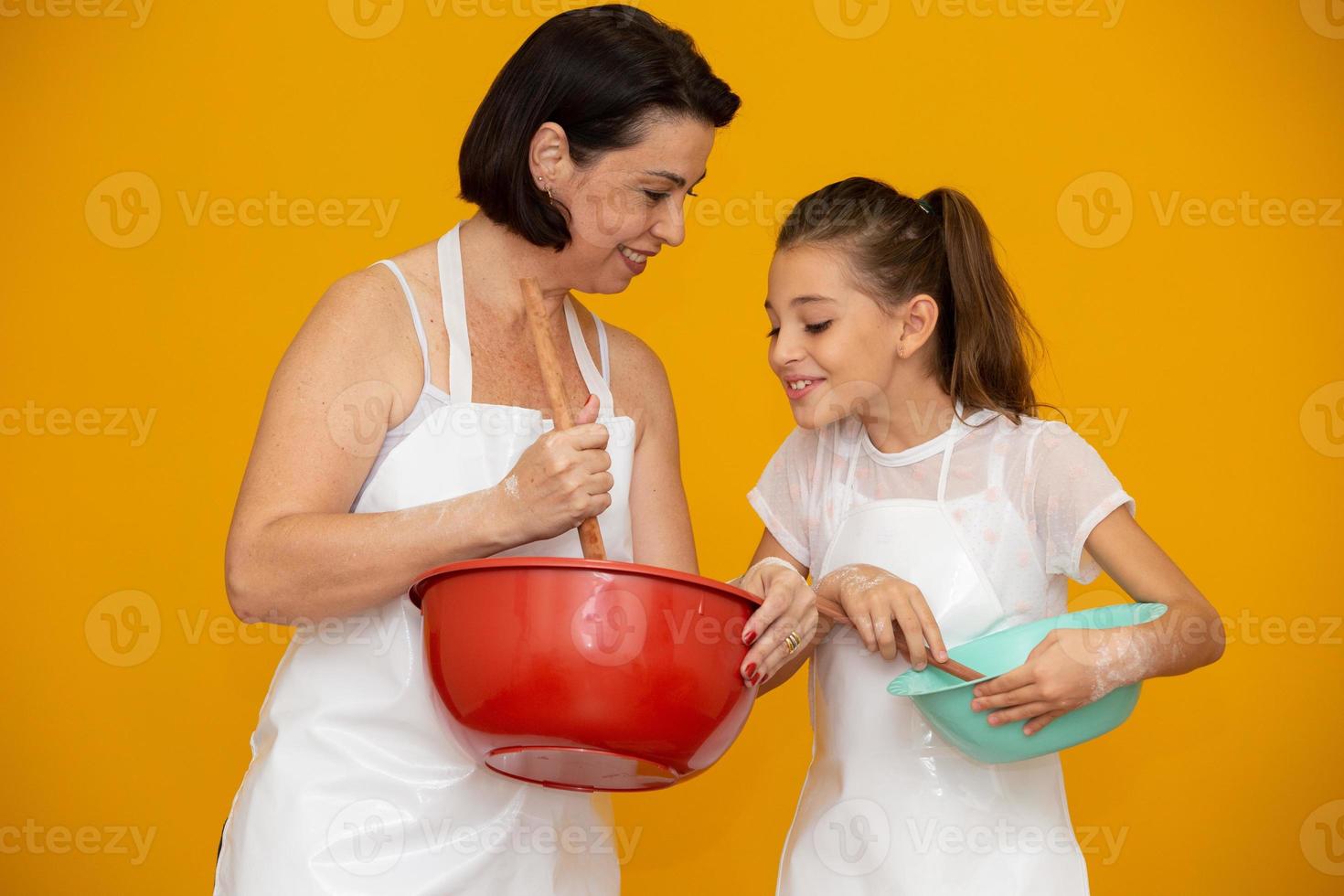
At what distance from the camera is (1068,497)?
4.67 ft

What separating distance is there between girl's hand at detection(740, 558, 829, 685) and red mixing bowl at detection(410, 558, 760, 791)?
0.7 inches

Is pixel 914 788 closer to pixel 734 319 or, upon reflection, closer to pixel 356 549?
pixel 356 549

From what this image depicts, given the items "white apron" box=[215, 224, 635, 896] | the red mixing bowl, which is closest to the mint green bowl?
the red mixing bowl

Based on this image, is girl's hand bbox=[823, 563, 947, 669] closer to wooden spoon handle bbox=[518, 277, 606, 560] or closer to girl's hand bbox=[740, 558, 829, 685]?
girl's hand bbox=[740, 558, 829, 685]

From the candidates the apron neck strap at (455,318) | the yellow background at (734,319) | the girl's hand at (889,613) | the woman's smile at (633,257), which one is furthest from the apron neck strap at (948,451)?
the yellow background at (734,319)

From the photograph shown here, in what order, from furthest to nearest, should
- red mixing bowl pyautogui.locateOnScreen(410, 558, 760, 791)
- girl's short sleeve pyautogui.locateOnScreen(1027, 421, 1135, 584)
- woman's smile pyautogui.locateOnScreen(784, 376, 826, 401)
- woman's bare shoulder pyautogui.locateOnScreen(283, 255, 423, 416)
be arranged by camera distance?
woman's smile pyautogui.locateOnScreen(784, 376, 826, 401)
girl's short sleeve pyautogui.locateOnScreen(1027, 421, 1135, 584)
woman's bare shoulder pyautogui.locateOnScreen(283, 255, 423, 416)
red mixing bowl pyautogui.locateOnScreen(410, 558, 760, 791)

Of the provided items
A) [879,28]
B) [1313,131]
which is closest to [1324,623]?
[1313,131]

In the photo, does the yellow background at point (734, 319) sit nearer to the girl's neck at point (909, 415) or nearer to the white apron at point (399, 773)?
the girl's neck at point (909, 415)

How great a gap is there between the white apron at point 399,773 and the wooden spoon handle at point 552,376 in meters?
0.09

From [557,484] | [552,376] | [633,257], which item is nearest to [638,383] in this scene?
[633,257]

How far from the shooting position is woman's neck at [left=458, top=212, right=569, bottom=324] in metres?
1.46

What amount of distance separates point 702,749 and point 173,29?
6.24 feet

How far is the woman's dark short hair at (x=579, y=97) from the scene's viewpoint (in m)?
1.39

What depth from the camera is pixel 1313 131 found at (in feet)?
8.16
